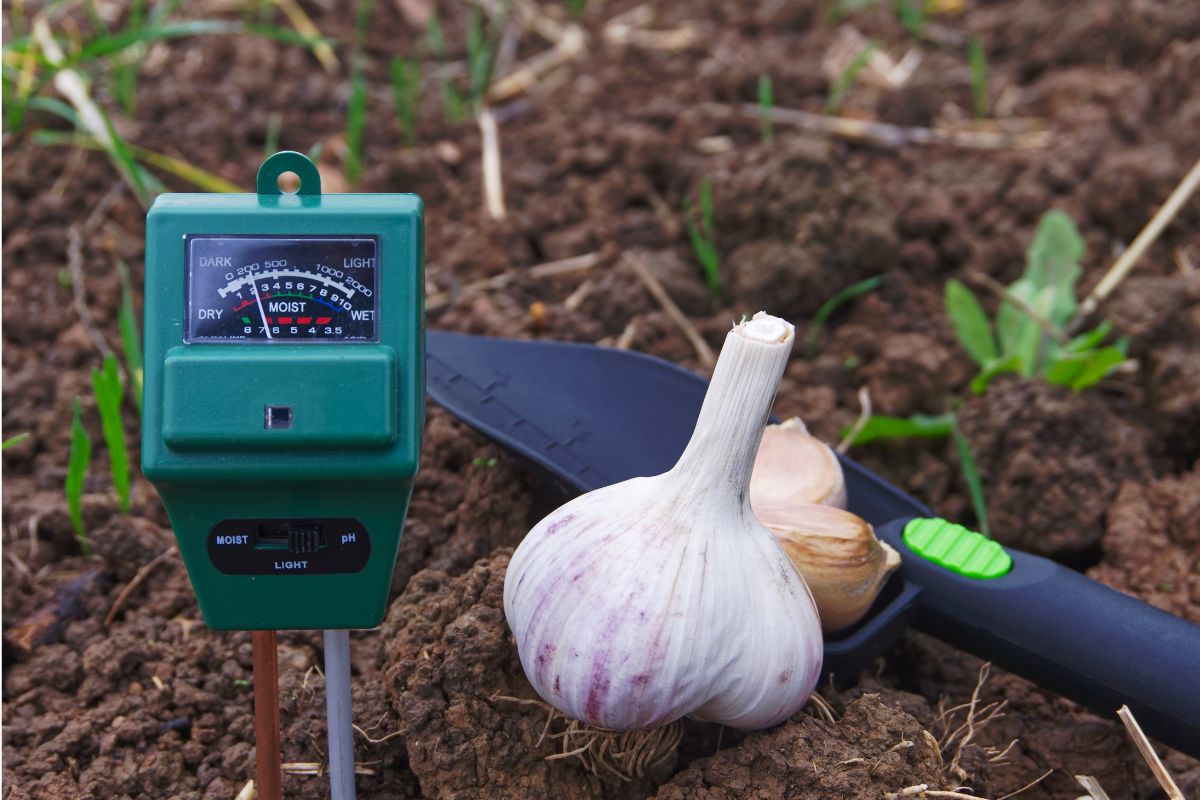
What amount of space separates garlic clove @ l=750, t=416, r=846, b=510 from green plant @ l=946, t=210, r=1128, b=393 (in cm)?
54

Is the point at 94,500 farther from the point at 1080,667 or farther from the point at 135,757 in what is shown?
the point at 1080,667

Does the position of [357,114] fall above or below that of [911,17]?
below

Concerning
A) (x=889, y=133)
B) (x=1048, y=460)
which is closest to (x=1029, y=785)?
(x=1048, y=460)

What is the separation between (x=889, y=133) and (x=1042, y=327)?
2.66 feet

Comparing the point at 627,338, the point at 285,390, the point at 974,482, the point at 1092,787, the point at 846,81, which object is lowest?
the point at 1092,787

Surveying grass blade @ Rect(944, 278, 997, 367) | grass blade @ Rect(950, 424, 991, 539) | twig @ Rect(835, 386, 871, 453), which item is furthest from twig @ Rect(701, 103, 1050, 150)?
grass blade @ Rect(950, 424, 991, 539)

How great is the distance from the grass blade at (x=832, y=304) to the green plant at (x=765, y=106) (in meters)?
0.50

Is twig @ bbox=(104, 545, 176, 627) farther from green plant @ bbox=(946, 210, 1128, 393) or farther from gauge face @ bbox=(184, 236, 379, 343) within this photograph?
green plant @ bbox=(946, 210, 1128, 393)

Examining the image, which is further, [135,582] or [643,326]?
[643,326]

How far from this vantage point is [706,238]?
212 cm

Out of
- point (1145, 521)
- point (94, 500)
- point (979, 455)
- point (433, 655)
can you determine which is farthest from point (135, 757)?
point (1145, 521)

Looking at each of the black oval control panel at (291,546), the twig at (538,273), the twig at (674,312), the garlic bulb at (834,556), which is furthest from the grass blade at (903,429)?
the black oval control panel at (291,546)

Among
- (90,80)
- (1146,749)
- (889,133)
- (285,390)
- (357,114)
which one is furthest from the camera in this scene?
(889,133)

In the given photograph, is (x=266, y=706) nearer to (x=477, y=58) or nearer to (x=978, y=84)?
(x=477, y=58)
